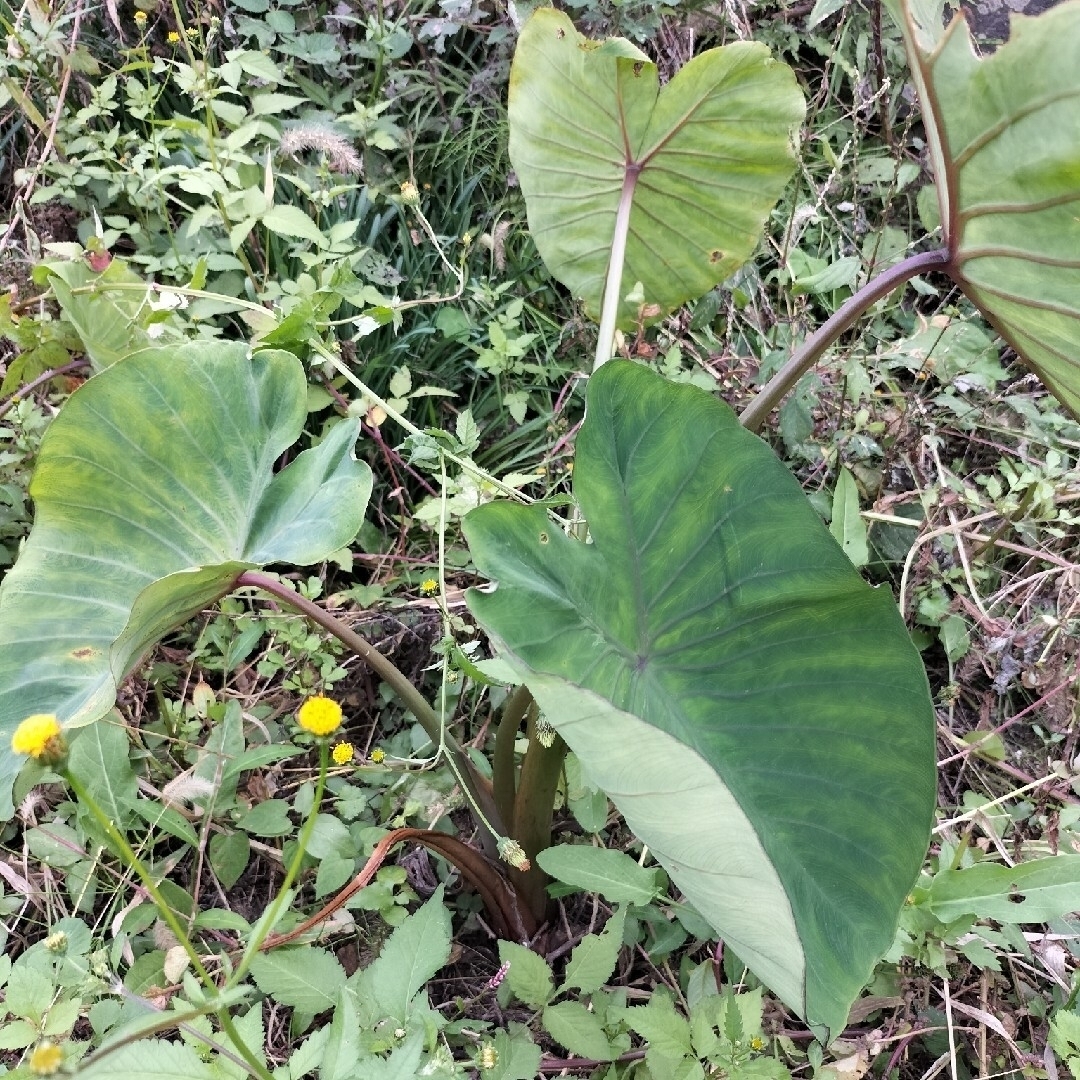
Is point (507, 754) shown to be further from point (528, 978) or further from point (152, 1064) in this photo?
point (152, 1064)

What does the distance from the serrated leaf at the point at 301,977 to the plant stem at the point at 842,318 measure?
0.67 meters

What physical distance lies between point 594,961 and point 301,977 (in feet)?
0.95

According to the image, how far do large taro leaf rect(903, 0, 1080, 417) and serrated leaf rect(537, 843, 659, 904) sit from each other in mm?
657

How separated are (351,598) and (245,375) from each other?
1.88 ft

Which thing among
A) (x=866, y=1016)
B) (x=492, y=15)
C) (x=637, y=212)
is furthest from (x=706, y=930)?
(x=492, y=15)

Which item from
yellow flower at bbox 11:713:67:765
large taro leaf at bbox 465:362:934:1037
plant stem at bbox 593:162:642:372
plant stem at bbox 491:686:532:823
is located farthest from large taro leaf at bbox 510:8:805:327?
yellow flower at bbox 11:713:67:765

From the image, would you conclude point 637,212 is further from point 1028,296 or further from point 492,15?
point 492,15

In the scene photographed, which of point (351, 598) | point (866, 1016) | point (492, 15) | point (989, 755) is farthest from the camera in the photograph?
point (492, 15)

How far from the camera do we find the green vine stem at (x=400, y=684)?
2.76 ft

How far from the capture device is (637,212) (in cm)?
126

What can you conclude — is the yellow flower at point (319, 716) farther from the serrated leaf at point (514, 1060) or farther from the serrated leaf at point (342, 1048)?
the serrated leaf at point (514, 1060)

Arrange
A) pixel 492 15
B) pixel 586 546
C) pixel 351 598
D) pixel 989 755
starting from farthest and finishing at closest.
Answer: pixel 492 15 → pixel 351 598 → pixel 989 755 → pixel 586 546

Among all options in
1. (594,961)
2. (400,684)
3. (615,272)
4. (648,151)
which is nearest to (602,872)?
(594,961)

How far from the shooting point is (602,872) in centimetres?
89
